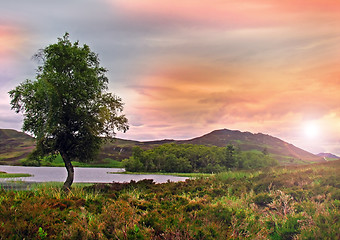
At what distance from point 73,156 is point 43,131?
10.9 ft

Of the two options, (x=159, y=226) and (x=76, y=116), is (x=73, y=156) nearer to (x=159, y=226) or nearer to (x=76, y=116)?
(x=76, y=116)

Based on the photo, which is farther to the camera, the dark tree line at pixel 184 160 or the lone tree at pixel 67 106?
the dark tree line at pixel 184 160

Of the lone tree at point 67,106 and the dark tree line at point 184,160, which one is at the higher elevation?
the lone tree at point 67,106

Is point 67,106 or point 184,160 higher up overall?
point 67,106

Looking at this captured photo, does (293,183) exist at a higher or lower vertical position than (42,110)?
lower

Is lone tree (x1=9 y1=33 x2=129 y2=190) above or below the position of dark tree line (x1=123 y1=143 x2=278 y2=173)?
above

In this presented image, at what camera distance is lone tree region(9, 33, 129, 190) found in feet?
60.5

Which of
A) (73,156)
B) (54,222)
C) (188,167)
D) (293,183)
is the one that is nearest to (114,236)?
(54,222)

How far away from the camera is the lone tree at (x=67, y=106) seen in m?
18.5

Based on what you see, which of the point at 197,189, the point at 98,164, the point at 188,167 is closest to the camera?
the point at 197,189

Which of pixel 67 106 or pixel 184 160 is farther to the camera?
pixel 184 160

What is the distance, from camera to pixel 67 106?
62.8ft

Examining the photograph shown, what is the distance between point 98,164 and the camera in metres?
92.1

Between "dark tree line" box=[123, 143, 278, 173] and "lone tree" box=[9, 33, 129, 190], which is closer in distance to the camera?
"lone tree" box=[9, 33, 129, 190]
